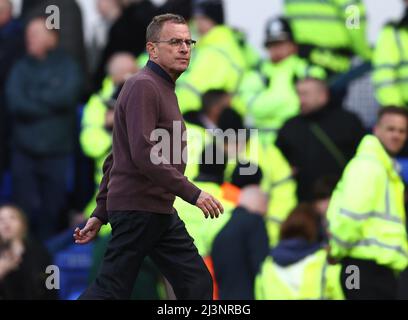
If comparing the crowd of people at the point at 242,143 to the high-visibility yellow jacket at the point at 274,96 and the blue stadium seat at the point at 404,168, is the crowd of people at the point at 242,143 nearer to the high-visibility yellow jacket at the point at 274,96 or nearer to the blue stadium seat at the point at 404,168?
the high-visibility yellow jacket at the point at 274,96

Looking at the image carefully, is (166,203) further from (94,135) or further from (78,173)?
(78,173)

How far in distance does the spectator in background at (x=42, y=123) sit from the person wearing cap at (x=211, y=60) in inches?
34.3

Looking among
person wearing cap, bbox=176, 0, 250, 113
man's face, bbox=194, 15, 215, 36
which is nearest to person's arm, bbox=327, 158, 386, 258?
person wearing cap, bbox=176, 0, 250, 113

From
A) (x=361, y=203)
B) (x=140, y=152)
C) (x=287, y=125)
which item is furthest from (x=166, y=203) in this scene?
(x=287, y=125)

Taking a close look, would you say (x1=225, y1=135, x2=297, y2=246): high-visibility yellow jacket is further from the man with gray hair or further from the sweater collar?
the sweater collar

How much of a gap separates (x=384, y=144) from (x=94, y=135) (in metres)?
2.74

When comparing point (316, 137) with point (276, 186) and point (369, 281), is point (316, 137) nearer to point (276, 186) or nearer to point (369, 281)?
point (276, 186)

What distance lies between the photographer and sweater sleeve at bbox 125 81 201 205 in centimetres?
653

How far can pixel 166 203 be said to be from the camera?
672 cm

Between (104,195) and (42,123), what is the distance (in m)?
4.96

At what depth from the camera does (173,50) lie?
6633mm

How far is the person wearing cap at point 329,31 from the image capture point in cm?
1137

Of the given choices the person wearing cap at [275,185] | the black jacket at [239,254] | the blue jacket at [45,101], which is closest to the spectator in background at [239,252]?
the black jacket at [239,254]

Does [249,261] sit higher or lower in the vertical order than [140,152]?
lower
